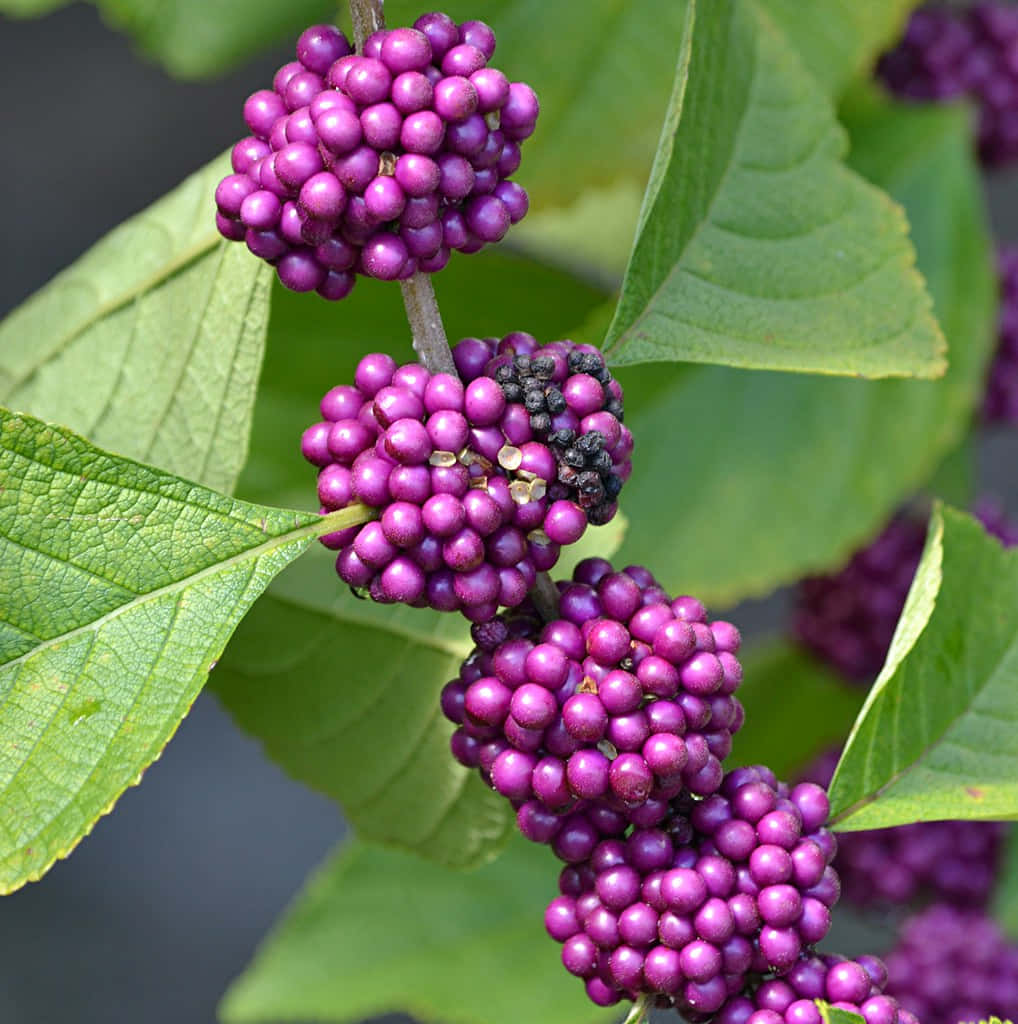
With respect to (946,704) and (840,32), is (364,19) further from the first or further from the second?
(840,32)

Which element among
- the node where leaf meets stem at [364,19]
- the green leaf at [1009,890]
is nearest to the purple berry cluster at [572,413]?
the node where leaf meets stem at [364,19]

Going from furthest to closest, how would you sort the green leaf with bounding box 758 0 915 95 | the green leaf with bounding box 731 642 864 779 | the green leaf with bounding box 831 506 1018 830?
the green leaf with bounding box 731 642 864 779
the green leaf with bounding box 758 0 915 95
the green leaf with bounding box 831 506 1018 830

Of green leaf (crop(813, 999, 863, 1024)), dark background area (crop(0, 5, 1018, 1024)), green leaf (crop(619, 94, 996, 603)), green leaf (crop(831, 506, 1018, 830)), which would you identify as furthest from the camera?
dark background area (crop(0, 5, 1018, 1024))

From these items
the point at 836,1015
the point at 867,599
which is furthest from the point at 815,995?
the point at 867,599

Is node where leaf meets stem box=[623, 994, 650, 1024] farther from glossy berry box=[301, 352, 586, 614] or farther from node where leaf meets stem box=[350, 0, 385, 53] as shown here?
node where leaf meets stem box=[350, 0, 385, 53]

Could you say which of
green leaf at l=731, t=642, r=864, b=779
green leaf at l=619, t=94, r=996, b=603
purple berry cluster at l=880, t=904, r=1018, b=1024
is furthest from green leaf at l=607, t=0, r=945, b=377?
green leaf at l=731, t=642, r=864, b=779

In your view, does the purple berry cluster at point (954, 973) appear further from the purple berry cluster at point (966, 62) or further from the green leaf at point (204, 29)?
the green leaf at point (204, 29)

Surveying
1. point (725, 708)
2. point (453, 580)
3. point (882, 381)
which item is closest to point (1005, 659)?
point (725, 708)
